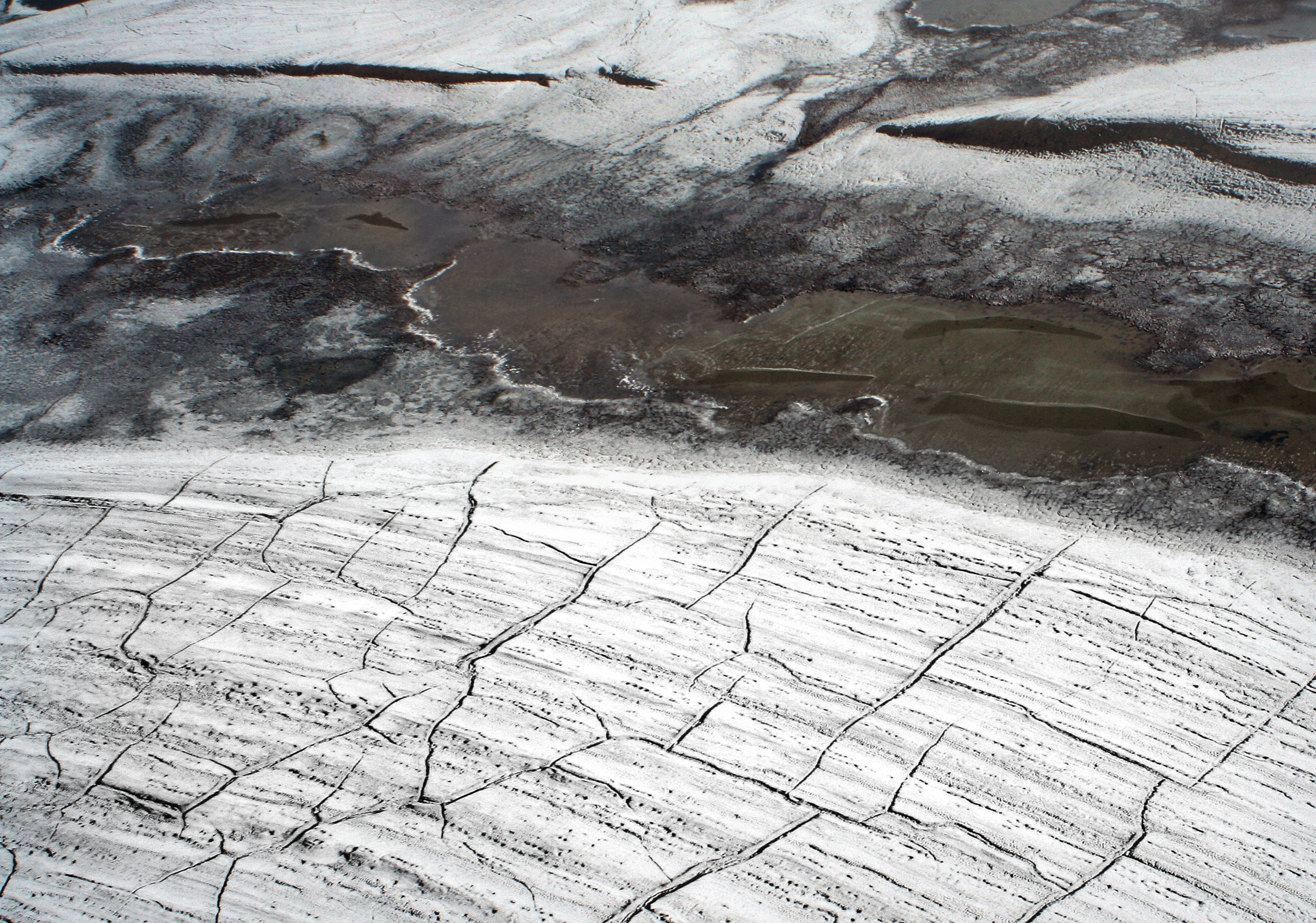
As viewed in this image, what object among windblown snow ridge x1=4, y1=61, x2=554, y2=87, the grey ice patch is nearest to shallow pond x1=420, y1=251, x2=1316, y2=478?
the grey ice patch

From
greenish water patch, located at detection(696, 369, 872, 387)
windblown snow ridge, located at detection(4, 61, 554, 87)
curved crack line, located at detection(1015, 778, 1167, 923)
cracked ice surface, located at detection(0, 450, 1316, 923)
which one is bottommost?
curved crack line, located at detection(1015, 778, 1167, 923)

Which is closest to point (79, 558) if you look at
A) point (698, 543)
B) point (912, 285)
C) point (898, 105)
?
point (698, 543)

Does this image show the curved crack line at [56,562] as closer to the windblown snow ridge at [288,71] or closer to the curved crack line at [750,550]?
the curved crack line at [750,550]

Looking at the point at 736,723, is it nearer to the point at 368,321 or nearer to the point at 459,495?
the point at 459,495

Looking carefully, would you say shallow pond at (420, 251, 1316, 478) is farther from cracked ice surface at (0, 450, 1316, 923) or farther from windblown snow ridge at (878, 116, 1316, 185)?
windblown snow ridge at (878, 116, 1316, 185)

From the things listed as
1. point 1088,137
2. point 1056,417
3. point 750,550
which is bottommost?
point 750,550

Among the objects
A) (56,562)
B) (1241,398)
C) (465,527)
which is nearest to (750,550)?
(465,527)

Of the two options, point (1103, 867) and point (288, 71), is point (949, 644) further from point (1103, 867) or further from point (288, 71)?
point (288, 71)
